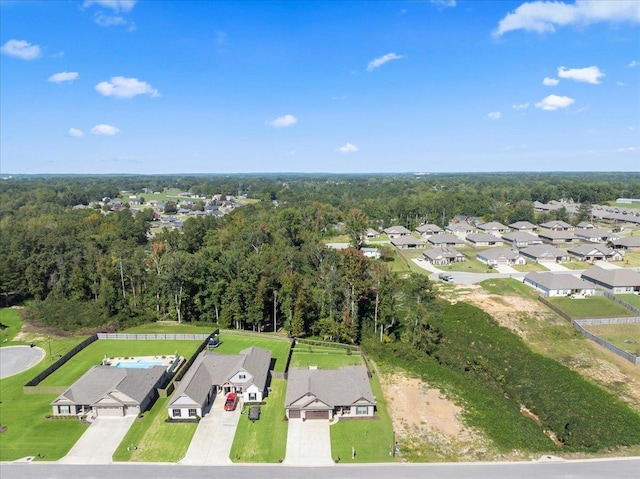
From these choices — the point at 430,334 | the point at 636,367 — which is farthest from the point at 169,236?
the point at 636,367

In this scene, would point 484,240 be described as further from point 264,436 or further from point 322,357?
point 264,436

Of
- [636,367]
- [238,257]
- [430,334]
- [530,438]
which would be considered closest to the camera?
[530,438]

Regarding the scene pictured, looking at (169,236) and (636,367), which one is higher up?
(169,236)

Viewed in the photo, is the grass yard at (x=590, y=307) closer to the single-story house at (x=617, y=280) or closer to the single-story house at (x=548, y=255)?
the single-story house at (x=617, y=280)

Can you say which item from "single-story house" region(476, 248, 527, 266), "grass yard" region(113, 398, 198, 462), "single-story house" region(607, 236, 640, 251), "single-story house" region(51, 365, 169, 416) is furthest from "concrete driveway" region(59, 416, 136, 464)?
"single-story house" region(607, 236, 640, 251)

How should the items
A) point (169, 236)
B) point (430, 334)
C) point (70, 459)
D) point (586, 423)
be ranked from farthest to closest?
point (169, 236) → point (430, 334) → point (586, 423) → point (70, 459)

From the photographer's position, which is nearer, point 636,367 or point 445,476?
point 445,476

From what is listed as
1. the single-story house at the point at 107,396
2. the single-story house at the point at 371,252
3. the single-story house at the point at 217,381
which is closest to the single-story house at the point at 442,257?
the single-story house at the point at 371,252

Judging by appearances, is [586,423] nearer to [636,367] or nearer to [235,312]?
[636,367]
